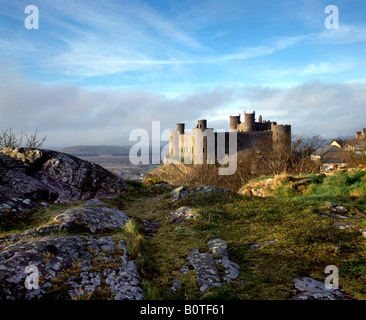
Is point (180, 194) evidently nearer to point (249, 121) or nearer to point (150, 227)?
point (150, 227)

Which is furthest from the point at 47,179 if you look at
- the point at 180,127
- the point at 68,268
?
the point at 180,127

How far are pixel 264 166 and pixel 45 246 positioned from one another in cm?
2755

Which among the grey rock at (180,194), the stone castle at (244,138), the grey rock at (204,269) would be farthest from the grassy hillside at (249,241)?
the stone castle at (244,138)

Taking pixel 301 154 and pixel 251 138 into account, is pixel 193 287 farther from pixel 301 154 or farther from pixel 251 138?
pixel 251 138

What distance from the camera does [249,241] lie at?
545 cm

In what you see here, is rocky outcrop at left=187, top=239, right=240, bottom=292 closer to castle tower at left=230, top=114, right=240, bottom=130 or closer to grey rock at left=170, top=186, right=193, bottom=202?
grey rock at left=170, top=186, right=193, bottom=202

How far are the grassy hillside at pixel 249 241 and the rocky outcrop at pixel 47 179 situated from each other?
32.8 inches

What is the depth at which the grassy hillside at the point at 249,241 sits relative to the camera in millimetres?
3697

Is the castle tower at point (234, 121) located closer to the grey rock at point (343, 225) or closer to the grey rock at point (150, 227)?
the grey rock at point (343, 225)

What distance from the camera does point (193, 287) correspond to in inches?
140

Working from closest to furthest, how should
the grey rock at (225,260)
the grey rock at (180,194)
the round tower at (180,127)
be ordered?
the grey rock at (225,260) → the grey rock at (180,194) → the round tower at (180,127)

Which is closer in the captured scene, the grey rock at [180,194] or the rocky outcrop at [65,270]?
the rocky outcrop at [65,270]

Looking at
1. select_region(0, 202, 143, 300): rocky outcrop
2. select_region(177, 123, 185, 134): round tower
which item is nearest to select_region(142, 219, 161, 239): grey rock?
select_region(0, 202, 143, 300): rocky outcrop
